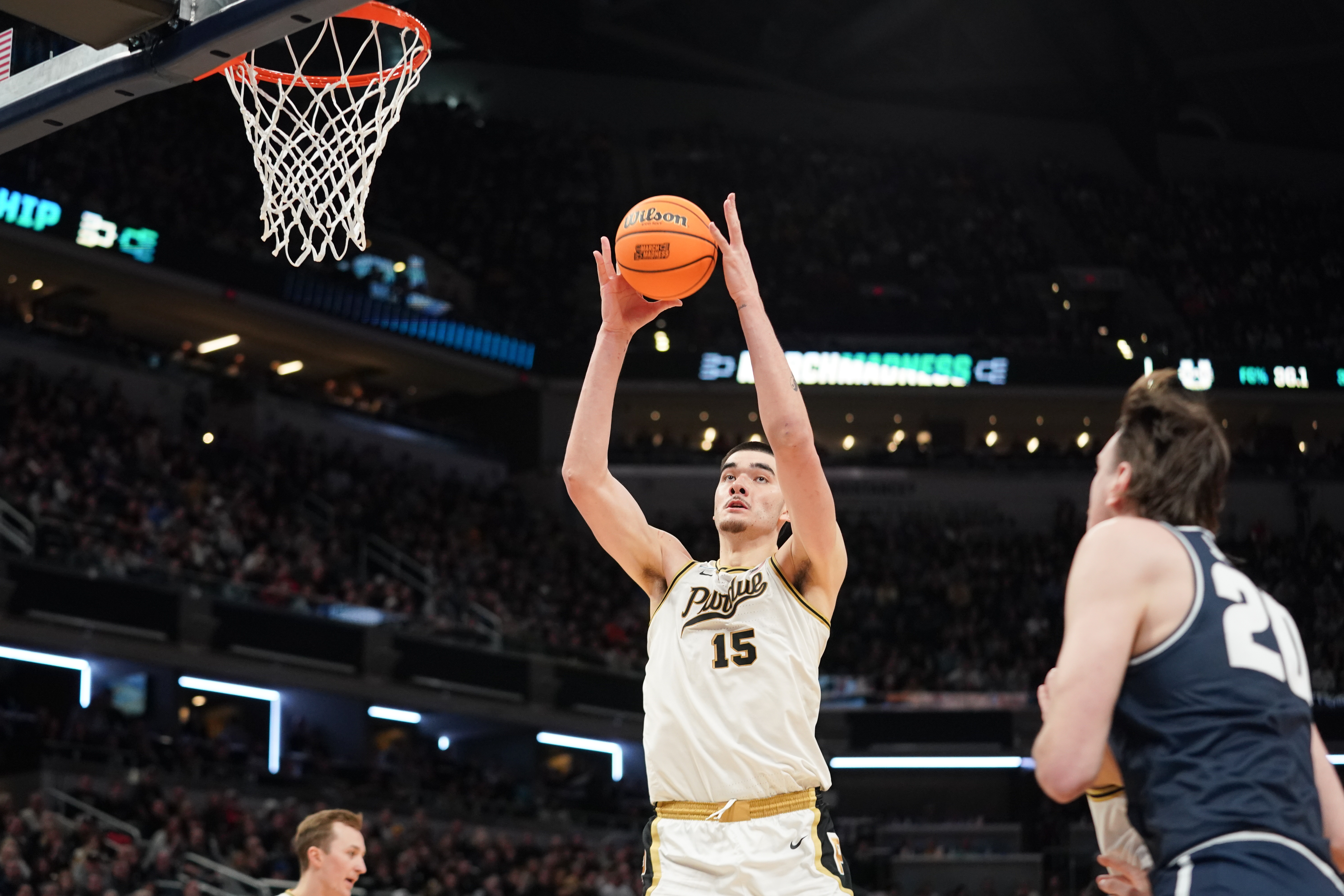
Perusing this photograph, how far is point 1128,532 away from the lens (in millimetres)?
3256

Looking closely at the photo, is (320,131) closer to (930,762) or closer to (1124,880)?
(1124,880)

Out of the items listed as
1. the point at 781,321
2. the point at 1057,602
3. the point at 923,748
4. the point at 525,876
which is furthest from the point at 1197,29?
the point at 525,876

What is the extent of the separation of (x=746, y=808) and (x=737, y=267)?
1821 mm

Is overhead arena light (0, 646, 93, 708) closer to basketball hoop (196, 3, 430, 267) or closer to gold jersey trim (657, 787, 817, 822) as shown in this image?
basketball hoop (196, 3, 430, 267)

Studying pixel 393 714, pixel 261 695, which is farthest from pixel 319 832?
pixel 393 714

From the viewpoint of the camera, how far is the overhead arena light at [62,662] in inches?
882

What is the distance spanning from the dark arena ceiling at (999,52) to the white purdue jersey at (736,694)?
122 feet

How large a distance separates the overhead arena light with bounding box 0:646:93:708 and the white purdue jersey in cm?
1911

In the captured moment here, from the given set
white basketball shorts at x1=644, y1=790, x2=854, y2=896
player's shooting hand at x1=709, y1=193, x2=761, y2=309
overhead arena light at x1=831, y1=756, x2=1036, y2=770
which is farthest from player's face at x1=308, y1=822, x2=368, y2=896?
overhead arena light at x1=831, y1=756, x2=1036, y2=770

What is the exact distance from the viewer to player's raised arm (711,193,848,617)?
510cm

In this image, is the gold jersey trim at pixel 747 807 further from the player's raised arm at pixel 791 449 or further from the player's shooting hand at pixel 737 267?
the player's shooting hand at pixel 737 267

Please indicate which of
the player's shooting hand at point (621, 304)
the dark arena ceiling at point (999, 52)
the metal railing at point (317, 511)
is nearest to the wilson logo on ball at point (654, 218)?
the player's shooting hand at point (621, 304)

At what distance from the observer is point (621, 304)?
5.88 metres

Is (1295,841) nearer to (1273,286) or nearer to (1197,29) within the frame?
(1273,286)
